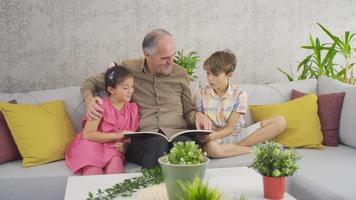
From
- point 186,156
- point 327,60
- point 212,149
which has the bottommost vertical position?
point 212,149

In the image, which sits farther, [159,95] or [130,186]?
[159,95]

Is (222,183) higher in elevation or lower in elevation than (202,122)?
lower

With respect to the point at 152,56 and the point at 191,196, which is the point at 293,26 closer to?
the point at 152,56

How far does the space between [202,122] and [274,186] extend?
961 mm

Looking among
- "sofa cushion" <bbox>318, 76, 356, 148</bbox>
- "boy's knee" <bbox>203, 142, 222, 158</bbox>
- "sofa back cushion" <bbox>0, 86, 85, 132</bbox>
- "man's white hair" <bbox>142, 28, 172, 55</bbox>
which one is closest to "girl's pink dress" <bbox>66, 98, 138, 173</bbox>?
"sofa back cushion" <bbox>0, 86, 85, 132</bbox>

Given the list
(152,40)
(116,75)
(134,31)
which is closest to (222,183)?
(116,75)

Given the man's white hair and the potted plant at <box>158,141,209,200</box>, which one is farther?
A: the man's white hair

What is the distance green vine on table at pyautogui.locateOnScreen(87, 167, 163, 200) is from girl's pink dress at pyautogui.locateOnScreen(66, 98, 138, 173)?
51 centimetres

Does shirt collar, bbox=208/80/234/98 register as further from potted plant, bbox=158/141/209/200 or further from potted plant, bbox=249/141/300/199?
potted plant, bbox=158/141/209/200

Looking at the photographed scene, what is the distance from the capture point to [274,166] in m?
1.65

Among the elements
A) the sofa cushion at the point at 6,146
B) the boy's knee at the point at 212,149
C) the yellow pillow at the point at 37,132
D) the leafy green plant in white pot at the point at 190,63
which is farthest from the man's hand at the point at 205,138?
the sofa cushion at the point at 6,146

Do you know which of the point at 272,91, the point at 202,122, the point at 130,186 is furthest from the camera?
the point at 272,91

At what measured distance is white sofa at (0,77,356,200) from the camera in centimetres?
216

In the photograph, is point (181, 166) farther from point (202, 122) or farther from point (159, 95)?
point (159, 95)
